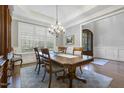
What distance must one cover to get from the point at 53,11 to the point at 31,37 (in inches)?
73.9

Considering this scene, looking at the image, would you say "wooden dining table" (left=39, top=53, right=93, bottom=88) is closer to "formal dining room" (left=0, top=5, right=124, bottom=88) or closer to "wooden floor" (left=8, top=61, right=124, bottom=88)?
"formal dining room" (left=0, top=5, right=124, bottom=88)

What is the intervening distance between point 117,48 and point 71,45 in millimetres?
2880

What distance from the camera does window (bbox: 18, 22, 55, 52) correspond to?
5.01 metres

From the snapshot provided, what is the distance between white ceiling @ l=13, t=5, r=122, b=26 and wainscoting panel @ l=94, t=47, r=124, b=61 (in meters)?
3.04

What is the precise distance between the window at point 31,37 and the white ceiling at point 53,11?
545 mm

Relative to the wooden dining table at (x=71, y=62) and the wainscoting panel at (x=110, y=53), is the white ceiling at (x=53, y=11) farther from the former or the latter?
the wainscoting panel at (x=110, y=53)

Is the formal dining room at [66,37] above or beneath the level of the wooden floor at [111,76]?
above

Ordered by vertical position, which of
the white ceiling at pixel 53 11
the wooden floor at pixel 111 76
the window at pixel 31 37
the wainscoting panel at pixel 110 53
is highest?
the white ceiling at pixel 53 11

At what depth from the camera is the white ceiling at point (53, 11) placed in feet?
13.5

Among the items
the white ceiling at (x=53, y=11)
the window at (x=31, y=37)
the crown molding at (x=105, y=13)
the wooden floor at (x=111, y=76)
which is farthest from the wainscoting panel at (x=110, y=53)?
the window at (x=31, y=37)

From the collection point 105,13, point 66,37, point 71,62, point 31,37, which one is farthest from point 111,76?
point 66,37

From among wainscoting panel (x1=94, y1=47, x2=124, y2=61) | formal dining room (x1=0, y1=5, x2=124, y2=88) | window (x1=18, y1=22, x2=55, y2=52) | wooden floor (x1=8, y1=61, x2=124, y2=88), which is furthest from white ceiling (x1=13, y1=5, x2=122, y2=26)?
wainscoting panel (x1=94, y1=47, x2=124, y2=61)

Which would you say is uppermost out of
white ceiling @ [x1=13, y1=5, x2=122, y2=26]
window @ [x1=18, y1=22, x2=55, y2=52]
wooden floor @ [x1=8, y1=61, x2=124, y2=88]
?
white ceiling @ [x1=13, y1=5, x2=122, y2=26]
